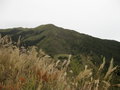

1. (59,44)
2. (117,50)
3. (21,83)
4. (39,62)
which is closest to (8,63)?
(39,62)

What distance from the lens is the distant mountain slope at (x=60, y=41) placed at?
39600mm

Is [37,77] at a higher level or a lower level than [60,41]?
higher

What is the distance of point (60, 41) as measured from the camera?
42.3 meters

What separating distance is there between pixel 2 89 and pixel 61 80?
764 mm

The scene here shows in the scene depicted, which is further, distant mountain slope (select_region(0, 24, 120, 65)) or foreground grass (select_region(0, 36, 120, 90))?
distant mountain slope (select_region(0, 24, 120, 65))

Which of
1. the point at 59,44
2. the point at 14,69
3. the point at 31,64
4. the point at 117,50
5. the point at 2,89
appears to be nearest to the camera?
the point at 2,89

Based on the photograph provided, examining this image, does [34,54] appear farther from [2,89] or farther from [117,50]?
[117,50]

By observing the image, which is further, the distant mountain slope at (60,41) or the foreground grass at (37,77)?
the distant mountain slope at (60,41)

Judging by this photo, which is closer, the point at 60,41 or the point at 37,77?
the point at 37,77

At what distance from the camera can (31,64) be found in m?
4.30

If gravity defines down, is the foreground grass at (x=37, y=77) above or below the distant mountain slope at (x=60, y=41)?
above

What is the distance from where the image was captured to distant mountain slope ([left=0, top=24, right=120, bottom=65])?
3960cm

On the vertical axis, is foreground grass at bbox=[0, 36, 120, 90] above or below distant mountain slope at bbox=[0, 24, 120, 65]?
above

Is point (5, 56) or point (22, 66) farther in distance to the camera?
point (5, 56)
